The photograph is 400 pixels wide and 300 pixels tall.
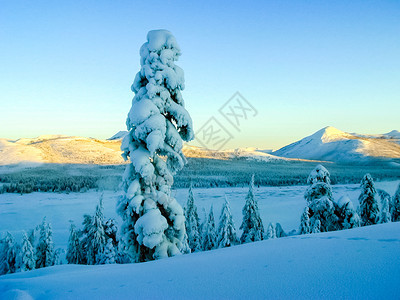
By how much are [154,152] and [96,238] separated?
1318 cm

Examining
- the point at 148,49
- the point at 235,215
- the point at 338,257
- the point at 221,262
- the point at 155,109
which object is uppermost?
the point at 148,49

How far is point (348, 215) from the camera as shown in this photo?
607 inches

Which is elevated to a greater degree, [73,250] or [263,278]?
[263,278]

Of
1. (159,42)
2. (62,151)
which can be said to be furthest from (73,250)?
(62,151)

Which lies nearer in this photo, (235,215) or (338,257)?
(338,257)

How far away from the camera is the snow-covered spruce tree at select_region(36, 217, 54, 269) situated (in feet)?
63.6

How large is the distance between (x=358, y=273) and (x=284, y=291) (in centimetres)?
103

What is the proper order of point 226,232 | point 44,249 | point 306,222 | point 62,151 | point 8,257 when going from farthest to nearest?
point 62,151 < point 226,232 < point 44,249 < point 8,257 < point 306,222

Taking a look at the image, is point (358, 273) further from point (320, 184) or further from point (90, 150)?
point (90, 150)

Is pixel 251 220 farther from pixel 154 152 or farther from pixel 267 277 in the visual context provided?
pixel 267 277

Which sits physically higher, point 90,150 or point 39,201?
point 90,150

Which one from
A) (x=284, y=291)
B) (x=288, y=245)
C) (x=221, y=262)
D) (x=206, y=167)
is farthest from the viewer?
Answer: (x=206, y=167)

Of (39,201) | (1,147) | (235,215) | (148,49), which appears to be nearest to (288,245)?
(148,49)

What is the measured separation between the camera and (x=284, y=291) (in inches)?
122
